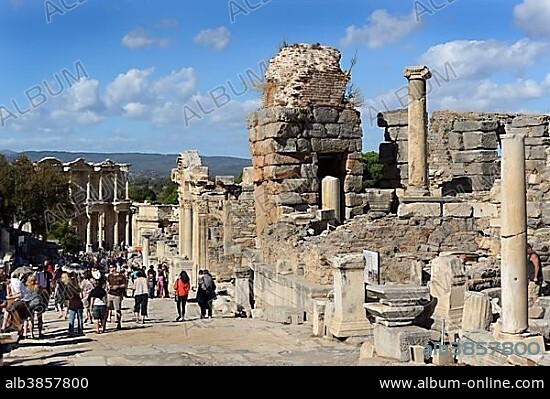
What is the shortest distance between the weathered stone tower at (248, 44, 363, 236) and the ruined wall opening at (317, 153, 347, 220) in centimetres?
2

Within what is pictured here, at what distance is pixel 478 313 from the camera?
28.9 feet

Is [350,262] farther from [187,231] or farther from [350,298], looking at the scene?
[187,231]

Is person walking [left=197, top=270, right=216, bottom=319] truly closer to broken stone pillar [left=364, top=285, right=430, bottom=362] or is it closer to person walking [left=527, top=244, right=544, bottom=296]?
person walking [left=527, top=244, right=544, bottom=296]

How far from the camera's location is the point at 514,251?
8070 millimetres

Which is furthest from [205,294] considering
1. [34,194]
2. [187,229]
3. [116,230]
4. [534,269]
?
[116,230]

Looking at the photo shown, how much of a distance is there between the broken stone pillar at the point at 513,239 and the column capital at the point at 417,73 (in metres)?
9.63

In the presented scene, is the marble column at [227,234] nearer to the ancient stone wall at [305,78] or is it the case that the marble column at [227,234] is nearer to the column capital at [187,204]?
the column capital at [187,204]

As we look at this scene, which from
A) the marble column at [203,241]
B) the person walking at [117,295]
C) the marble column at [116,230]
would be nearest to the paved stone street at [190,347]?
the person walking at [117,295]

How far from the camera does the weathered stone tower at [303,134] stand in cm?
1634

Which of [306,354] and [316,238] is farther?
[316,238]
